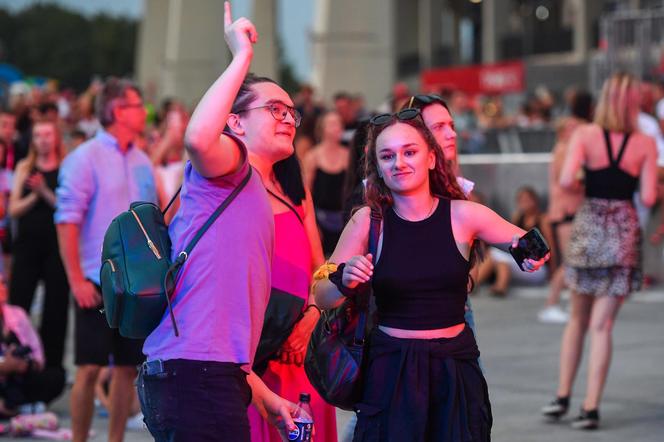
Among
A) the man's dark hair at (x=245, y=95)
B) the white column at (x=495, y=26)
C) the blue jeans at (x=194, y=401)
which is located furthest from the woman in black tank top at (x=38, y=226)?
the white column at (x=495, y=26)

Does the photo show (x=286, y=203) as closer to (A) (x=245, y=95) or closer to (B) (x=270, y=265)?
(A) (x=245, y=95)

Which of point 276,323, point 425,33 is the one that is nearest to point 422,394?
point 276,323

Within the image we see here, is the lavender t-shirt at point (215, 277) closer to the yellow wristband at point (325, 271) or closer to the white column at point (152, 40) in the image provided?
the yellow wristband at point (325, 271)

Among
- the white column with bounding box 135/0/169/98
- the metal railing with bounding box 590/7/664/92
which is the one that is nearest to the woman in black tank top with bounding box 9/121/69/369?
the metal railing with bounding box 590/7/664/92

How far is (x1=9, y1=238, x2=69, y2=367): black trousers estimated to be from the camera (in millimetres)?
9195

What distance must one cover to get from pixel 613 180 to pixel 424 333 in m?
3.96

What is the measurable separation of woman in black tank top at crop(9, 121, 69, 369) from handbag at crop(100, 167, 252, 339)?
16.9 feet

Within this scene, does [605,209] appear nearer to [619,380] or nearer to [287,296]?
[619,380]

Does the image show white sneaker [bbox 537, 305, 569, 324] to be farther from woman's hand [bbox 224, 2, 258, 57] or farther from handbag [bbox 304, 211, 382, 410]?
woman's hand [bbox 224, 2, 258, 57]

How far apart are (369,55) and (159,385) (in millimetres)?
23370

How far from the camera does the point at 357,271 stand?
4344 mm

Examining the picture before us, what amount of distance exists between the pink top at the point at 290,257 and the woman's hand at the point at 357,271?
2.16 ft

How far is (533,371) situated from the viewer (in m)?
10.2

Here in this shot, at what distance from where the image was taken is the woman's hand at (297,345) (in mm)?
5066
